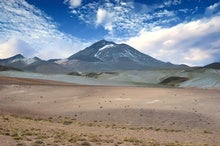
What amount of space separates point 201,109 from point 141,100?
831 cm

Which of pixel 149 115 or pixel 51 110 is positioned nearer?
pixel 149 115

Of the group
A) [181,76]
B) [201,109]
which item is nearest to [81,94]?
[201,109]

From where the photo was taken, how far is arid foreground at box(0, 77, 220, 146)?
66.2ft

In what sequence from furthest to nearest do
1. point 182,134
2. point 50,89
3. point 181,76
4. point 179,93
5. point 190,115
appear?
1. point 181,76
2. point 50,89
3. point 179,93
4. point 190,115
5. point 182,134

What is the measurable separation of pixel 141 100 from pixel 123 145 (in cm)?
2151

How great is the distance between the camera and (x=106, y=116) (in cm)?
3278

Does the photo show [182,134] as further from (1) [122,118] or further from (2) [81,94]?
(2) [81,94]

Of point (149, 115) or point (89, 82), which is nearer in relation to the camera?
point (149, 115)

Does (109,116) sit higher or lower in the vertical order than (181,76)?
lower

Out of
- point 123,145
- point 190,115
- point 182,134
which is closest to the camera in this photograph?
point 123,145

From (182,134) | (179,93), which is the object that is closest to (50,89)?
(179,93)

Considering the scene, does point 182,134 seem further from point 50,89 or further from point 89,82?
point 89,82

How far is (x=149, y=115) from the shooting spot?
32.4 m

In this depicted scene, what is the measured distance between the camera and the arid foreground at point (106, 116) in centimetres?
2019
